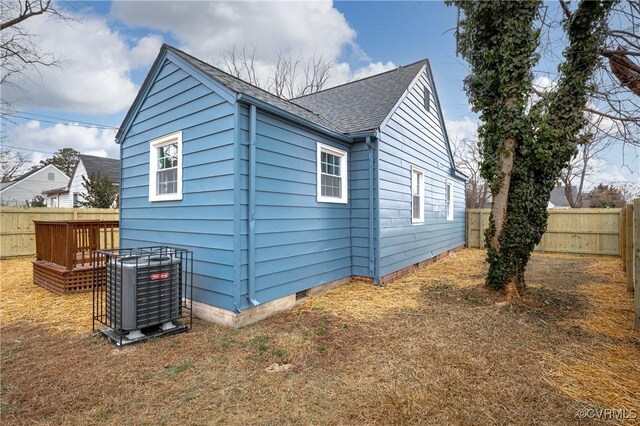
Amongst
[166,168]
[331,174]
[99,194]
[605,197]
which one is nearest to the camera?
[166,168]

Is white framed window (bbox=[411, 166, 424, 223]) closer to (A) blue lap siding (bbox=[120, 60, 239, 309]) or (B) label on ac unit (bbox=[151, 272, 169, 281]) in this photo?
(A) blue lap siding (bbox=[120, 60, 239, 309])

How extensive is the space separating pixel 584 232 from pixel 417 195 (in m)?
7.80

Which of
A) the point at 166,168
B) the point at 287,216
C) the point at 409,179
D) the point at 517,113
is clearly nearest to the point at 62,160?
the point at 166,168

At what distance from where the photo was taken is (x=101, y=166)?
77.6 ft

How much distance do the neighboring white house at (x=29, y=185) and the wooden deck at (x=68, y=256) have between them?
2835 cm

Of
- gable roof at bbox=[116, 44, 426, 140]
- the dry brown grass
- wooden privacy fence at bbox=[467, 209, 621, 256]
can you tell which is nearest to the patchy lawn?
the dry brown grass

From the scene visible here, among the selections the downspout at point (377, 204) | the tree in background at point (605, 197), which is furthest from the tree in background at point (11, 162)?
the tree in background at point (605, 197)

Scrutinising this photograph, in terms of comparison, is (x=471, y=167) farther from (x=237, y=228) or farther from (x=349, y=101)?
(x=237, y=228)

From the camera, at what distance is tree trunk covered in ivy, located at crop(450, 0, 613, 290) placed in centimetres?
490

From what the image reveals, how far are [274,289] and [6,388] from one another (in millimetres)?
2918

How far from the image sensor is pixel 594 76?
4703mm

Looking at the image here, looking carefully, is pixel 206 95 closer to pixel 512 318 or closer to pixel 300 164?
pixel 300 164

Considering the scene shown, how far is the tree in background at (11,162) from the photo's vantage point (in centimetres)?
2244

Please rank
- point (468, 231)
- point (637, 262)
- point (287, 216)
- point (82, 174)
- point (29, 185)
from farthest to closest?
1. point (29, 185)
2. point (82, 174)
3. point (468, 231)
4. point (287, 216)
5. point (637, 262)
